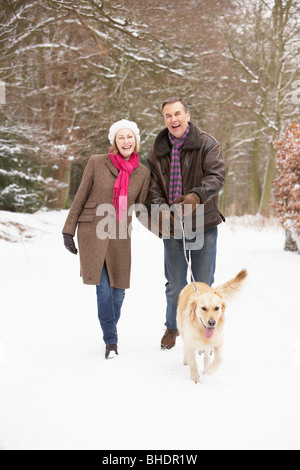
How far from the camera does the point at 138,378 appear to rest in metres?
3.38

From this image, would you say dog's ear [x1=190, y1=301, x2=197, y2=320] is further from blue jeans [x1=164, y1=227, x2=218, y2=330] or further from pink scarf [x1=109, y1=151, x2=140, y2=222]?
pink scarf [x1=109, y1=151, x2=140, y2=222]

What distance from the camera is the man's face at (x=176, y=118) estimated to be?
12.4 feet

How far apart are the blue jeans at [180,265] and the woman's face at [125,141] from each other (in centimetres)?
93

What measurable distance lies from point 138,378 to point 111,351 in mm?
536

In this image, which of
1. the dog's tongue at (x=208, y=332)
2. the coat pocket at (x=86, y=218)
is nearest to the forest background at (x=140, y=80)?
the coat pocket at (x=86, y=218)

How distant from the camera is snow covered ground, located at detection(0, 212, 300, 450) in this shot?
2578mm

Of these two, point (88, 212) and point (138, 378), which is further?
point (88, 212)

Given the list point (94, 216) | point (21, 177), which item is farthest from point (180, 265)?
point (21, 177)

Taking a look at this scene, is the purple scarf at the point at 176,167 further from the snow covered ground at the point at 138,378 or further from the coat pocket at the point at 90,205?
the snow covered ground at the point at 138,378

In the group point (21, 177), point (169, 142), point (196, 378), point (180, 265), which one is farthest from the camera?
point (21, 177)

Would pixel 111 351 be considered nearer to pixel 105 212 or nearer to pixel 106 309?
pixel 106 309

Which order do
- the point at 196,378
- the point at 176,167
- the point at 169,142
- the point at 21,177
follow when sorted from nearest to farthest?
the point at 196,378, the point at 176,167, the point at 169,142, the point at 21,177

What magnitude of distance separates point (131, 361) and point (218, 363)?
82 cm

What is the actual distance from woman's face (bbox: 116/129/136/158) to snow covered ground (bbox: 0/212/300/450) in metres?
1.64
